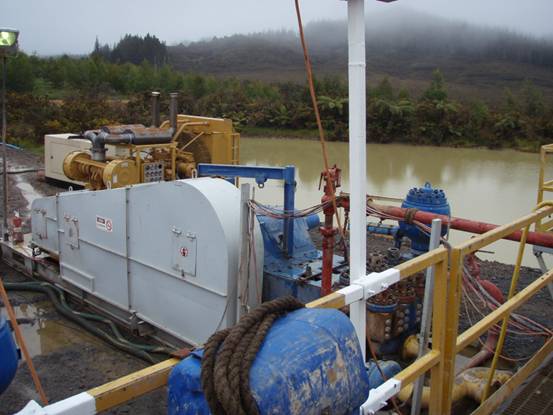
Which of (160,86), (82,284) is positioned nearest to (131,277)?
(82,284)

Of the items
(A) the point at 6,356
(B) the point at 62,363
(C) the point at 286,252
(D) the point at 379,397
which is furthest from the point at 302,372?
(B) the point at 62,363

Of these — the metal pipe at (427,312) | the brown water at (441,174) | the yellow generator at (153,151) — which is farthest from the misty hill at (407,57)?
the metal pipe at (427,312)

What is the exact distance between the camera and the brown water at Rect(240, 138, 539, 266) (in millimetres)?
12969

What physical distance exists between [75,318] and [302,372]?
5182 millimetres

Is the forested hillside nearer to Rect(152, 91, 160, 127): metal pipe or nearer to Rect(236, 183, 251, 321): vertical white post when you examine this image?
Rect(236, 183, 251, 321): vertical white post

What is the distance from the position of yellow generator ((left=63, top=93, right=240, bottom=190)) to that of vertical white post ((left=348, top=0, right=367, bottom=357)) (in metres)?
4.37

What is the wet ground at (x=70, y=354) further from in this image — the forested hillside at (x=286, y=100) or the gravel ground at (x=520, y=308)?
the forested hillside at (x=286, y=100)

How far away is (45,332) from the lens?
19.5ft

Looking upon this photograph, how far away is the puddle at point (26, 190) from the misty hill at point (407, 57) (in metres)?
43.4

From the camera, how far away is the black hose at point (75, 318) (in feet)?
17.6

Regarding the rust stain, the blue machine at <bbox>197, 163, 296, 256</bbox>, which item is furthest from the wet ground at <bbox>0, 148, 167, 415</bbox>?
the rust stain

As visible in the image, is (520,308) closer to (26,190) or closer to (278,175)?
(278,175)

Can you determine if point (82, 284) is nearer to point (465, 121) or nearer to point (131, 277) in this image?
point (131, 277)

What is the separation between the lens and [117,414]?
4414 millimetres
